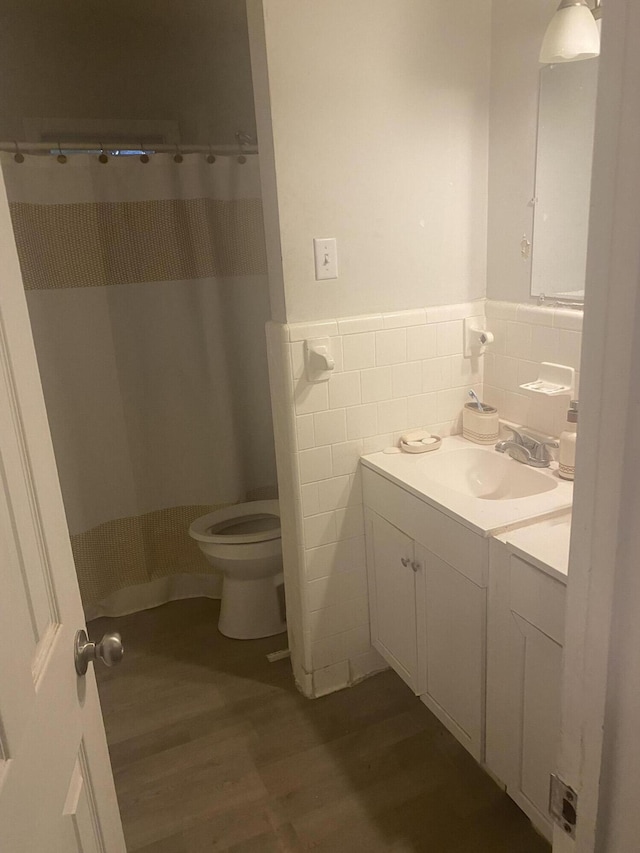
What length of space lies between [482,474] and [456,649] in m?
0.55

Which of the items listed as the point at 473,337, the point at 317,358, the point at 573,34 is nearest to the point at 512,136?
the point at 573,34

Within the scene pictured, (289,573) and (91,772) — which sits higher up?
(91,772)

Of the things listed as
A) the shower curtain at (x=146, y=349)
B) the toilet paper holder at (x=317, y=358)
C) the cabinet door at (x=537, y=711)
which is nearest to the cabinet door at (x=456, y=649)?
the cabinet door at (x=537, y=711)

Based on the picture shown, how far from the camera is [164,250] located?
2531mm

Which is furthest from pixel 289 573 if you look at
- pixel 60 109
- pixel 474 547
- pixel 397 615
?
pixel 60 109

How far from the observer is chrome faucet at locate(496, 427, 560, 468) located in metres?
1.87

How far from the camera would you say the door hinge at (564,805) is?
0.68 metres

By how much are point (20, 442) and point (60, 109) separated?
8.22 feet

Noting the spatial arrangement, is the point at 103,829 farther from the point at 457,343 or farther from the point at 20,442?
the point at 457,343

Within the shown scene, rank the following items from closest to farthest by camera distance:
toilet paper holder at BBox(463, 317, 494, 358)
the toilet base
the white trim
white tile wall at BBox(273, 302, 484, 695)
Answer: the white trim → white tile wall at BBox(273, 302, 484, 695) → toilet paper holder at BBox(463, 317, 494, 358) → the toilet base

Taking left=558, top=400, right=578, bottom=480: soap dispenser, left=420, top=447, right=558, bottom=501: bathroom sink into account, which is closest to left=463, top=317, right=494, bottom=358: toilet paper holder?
left=420, top=447, right=558, bottom=501: bathroom sink

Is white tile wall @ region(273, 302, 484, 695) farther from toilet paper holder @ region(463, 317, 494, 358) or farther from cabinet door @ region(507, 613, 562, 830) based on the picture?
cabinet door @ region(507, 613, 562, 830)

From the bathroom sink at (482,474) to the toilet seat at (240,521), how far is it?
83 centimetres

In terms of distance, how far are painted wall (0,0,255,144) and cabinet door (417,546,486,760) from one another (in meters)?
2.23
